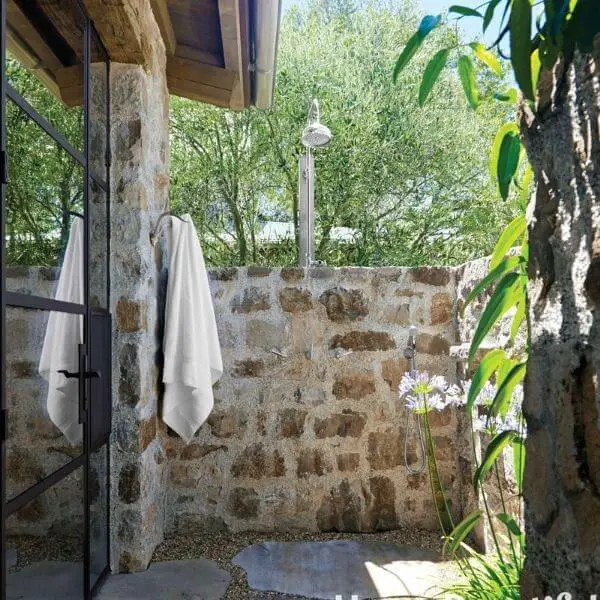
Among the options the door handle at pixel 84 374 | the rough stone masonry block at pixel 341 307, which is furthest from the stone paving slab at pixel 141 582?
the rough stone masonry block at pixel 341 307

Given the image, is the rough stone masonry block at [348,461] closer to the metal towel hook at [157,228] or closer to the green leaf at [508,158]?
the metal towel hook at [157,228]

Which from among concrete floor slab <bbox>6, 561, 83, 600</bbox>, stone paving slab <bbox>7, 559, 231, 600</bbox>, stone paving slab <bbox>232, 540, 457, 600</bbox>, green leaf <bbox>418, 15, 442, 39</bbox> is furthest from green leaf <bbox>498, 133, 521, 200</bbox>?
stone paving slab <bbox>232, 540, 457, 600</bbox>

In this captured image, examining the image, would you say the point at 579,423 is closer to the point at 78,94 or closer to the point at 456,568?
the point at 78,94

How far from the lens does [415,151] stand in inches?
296

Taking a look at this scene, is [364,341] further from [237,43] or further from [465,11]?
[465,11]

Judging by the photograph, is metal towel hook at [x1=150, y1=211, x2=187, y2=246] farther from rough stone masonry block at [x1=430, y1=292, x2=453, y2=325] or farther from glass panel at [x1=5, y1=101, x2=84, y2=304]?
rough stone masonry block at [x1=430, y1=292, x2=453, y2=325]

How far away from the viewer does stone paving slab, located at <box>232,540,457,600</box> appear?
7.82 feet

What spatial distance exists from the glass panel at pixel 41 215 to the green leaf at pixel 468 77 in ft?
3.76

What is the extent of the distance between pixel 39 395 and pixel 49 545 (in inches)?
18.5

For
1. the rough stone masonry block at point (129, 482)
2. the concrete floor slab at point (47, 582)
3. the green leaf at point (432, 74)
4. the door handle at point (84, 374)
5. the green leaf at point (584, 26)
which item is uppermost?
the green leaf at point (432, 74)

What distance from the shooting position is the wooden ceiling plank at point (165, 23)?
2.67 metres

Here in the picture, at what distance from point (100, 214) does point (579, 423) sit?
2.21 metres

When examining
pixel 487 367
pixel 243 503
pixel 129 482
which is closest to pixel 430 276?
pixel 243 503

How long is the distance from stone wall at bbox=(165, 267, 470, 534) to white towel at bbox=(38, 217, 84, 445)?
3.26 ft
